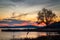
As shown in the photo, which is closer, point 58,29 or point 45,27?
point 58,29

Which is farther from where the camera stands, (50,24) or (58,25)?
(50,24)

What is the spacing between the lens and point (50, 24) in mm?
49594

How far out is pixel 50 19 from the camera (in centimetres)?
5103

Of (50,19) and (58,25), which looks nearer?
(58,25)

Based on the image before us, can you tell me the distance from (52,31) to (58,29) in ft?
6.47

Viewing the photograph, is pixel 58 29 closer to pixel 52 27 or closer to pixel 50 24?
pixel 52 27

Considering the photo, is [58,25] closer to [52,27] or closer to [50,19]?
[52,27]

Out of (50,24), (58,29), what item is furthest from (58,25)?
(50,24)

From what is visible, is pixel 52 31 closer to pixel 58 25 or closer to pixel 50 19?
pixel 58 25

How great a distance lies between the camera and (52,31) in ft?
152

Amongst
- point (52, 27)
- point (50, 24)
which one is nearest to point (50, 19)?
point (50, 24)

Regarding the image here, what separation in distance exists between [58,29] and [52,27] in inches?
79.1

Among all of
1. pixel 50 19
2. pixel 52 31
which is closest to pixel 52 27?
pixel 52 31

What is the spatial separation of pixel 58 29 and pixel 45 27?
6965mm
